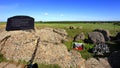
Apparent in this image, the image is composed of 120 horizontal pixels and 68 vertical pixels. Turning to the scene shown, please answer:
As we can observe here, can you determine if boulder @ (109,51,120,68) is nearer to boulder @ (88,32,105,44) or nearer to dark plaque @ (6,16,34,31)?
dark plaque @ (6,16,34,31)

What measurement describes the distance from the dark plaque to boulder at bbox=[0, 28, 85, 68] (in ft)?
7.09

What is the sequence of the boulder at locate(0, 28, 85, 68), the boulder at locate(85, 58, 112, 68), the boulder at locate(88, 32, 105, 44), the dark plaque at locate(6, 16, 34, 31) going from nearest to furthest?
the boulder at locate(0, 28, 85, 68) < the boulder at locate(85, 58, 112, 68) < the dark plaque at locate(6, 16, 34, 31) < the boulder at locate(88, 32, 105, 44)

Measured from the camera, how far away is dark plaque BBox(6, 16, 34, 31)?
48.5 feet

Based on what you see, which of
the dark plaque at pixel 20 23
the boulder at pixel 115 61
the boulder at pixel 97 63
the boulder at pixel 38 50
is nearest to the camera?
the boulder at pixel 38 50

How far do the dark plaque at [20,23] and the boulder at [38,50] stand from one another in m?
2.16

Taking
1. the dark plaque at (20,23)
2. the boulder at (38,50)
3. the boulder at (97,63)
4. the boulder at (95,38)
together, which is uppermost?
the dark plaque at (20,23)

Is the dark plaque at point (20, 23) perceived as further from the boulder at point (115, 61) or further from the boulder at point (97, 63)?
the boulder at point (115, 61)

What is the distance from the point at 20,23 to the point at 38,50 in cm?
474

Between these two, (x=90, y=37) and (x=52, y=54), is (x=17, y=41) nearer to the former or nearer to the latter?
(x=52, y=54)

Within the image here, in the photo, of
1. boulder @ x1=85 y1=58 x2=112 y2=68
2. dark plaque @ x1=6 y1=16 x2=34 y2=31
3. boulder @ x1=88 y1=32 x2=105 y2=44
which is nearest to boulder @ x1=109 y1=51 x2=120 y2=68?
boulder @ x1=85 y1=58 x2=112 y2=68

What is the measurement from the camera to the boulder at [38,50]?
1060 cm

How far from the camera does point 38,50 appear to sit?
36.4 feet

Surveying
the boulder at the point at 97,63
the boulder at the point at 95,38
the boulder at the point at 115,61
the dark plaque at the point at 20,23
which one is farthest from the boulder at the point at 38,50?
the boulder at the point at 95,38

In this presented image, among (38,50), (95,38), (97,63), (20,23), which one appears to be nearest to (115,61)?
(97,63)
